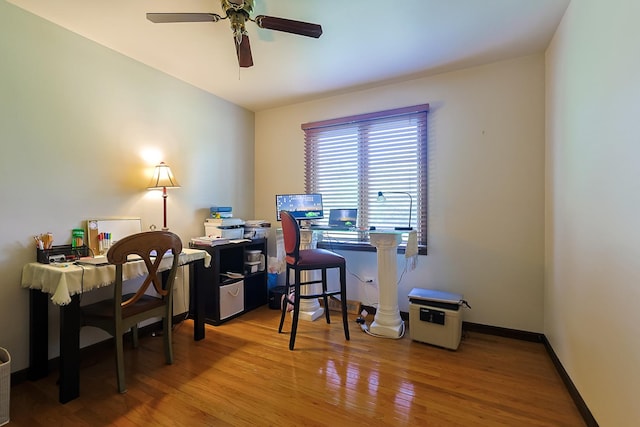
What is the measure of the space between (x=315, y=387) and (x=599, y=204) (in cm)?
184

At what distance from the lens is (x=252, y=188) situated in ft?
12.5

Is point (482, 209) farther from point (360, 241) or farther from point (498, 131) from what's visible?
point (360, 241)

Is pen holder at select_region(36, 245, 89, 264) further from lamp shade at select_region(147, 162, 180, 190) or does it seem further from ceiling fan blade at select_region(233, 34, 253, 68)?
ceiling fan blade at select_region(233, 34, 253, 68)

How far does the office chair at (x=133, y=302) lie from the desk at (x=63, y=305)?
0.13m

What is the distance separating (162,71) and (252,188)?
1610mm

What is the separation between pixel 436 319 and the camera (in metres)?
2.29

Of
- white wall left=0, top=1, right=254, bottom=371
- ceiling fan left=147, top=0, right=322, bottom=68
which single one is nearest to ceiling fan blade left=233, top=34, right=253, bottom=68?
ceiling fan left=147, top=0, right=322, bottom=68

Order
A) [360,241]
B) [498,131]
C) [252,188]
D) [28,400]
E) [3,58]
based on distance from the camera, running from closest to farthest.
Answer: [28,400] < [3,58] < [498,131] < [360,241] < [252,188]

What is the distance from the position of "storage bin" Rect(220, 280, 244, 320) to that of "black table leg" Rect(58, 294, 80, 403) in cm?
120

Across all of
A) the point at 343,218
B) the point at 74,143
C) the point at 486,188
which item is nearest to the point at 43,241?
the point at 74,143

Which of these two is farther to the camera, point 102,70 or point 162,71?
point 162,71

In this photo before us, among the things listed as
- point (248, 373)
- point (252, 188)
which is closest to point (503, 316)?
point (248, 373)

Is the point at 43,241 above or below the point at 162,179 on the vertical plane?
below

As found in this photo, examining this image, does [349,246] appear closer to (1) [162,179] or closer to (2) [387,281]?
(2) [387,281]
